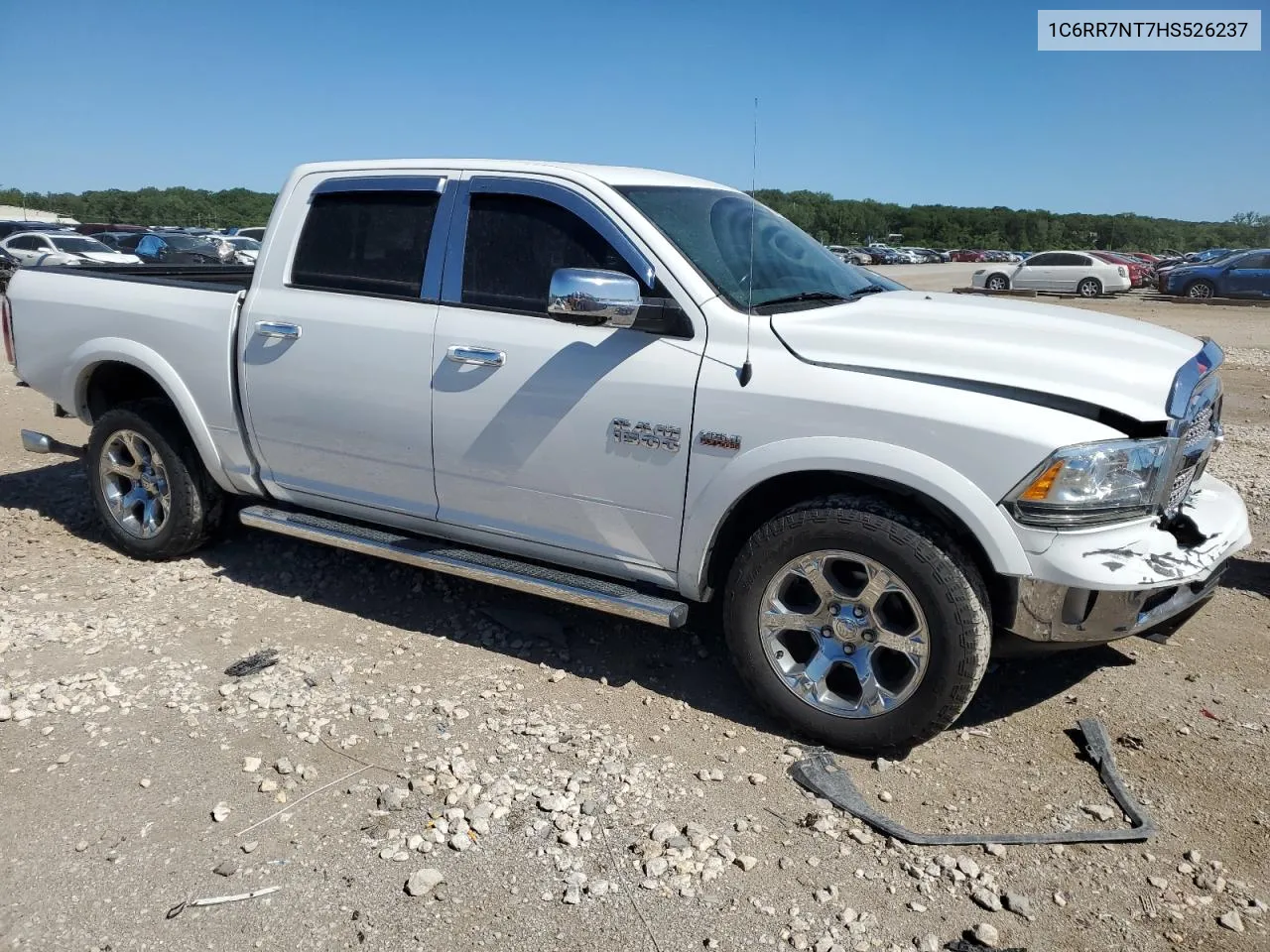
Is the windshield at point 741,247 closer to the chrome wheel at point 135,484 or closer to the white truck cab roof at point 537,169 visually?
the white truck cab roof at point 537,169

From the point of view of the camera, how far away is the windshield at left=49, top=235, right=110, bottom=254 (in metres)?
23.5

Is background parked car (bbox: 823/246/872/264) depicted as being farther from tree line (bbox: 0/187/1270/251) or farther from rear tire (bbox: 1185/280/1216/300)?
tree line (bbox: 0/187/1270/251)

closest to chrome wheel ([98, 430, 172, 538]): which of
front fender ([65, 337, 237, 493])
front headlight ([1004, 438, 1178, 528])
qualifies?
front fender ([65, 337, 237, 493])

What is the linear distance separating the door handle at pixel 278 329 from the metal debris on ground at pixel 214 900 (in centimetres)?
248

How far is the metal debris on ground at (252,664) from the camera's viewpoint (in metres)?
4.18

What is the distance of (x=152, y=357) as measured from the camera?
16.4 ft

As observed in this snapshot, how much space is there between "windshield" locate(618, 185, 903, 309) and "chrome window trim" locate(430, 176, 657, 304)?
150mm

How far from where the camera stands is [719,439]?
3.58 m

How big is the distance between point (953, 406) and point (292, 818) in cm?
247

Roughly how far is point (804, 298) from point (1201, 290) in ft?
90.2

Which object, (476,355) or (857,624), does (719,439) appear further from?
(476,355)

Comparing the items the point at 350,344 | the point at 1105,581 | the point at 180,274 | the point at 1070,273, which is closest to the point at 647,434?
the point at 350,344

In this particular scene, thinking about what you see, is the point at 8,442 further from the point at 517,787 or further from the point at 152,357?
the point at 517,787

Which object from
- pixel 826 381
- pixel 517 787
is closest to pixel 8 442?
pixel 517 787
